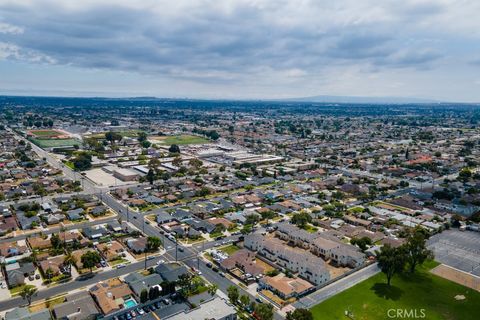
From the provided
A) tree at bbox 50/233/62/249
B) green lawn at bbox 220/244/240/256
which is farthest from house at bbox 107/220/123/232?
green lawn at bbox 220/244/240/256

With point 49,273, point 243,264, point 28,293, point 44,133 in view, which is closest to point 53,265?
point 49,273

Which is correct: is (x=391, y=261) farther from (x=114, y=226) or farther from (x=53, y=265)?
(x=114, y=226)

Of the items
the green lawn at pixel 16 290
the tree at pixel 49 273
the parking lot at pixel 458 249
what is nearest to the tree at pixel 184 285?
the tree at pixel 49 273

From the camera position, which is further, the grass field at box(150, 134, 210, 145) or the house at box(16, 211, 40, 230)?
the grass field at box(150, 134, 210, 145)

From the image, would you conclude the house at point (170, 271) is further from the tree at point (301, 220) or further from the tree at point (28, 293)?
the tree at point (301, 220)

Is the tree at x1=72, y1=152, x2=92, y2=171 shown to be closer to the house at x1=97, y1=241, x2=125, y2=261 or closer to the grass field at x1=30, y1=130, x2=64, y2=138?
the house at x1=97, y1=241, x2=125, y2=261
